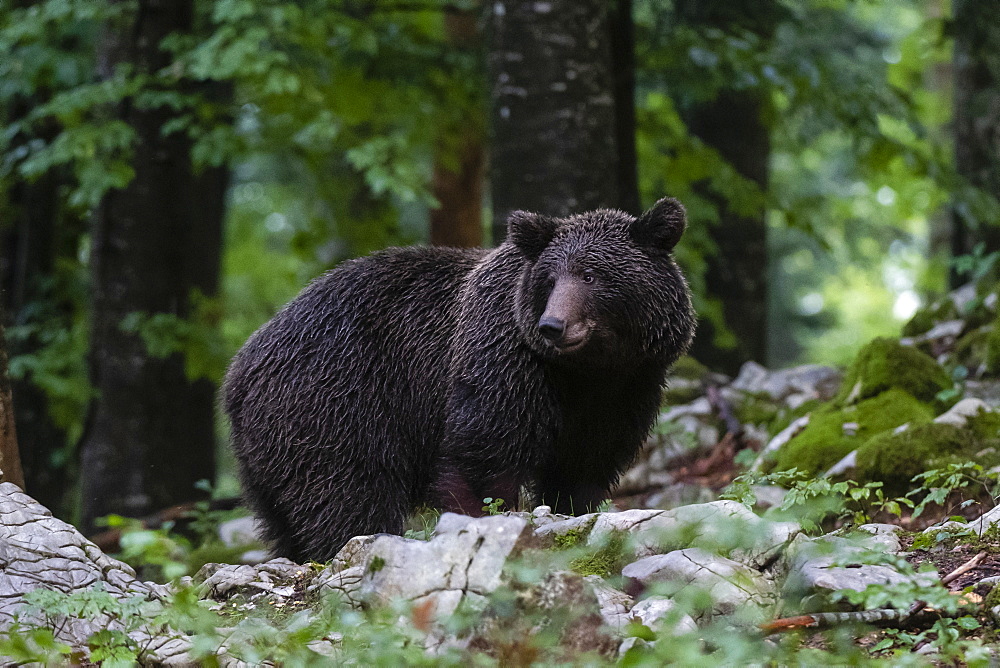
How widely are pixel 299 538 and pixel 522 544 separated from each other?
2.68 meters

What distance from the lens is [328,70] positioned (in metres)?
9.70

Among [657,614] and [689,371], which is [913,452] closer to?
[657,614]

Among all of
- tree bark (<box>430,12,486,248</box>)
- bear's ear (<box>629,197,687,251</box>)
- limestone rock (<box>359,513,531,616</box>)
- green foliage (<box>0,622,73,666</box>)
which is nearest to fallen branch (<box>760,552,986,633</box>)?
limestone rock (<box>359,513,531,616</box>)

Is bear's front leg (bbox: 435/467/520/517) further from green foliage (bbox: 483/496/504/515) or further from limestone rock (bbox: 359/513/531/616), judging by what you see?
limestone rock (bbox: 359/513/531/616)

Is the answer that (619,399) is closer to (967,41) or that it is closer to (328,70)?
(328,70)

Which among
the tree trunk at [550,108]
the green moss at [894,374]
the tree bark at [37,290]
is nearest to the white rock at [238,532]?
the tree bark at [37,290]

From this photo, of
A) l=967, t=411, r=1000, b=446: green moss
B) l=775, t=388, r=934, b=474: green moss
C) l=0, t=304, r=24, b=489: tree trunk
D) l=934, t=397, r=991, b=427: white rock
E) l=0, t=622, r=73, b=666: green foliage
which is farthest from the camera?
l=775, t=388, r=934, b=474: green moss

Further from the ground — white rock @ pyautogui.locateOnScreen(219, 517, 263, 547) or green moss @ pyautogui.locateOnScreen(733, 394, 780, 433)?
green moss @ pyautogui.locateOnScreen(733, 394, 780, 433)

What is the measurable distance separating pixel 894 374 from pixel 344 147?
17.1 ft

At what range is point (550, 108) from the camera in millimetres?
7637

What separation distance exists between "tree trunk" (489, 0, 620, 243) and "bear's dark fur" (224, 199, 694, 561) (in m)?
1.77

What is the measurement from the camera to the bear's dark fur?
5.45 metres

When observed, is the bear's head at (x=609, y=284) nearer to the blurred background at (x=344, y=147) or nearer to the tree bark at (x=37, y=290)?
the blurred background at (x=344, y=147)

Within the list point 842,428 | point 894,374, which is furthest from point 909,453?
point 894,374
